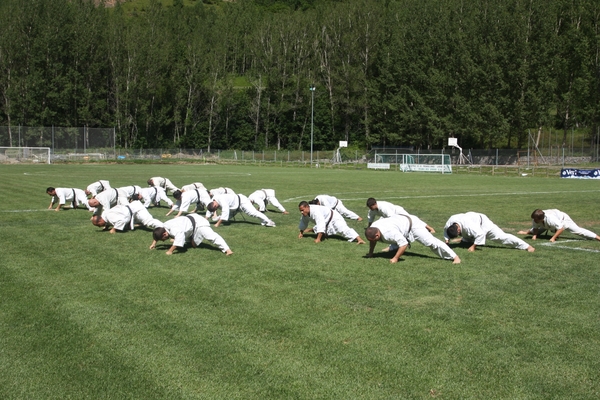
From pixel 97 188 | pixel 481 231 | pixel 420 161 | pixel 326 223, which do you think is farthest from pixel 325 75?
pixel 481 231

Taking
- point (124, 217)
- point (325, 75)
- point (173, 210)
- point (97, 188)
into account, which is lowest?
point (173, 210)

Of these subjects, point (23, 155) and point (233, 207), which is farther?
point (23, 155)

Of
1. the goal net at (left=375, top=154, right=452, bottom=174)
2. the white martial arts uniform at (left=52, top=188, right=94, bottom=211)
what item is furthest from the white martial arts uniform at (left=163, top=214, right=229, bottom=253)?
the goal net at (left=375, top=154, right=452, bottom=174)

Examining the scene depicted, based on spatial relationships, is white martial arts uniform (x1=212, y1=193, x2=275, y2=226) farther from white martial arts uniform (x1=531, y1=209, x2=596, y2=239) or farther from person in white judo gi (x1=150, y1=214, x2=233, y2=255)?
white martial arts uniform (x1=531, y1=209, x2=596, y2=239)

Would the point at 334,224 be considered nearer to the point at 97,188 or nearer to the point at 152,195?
the point at 152,195

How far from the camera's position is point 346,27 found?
8556 centimetres

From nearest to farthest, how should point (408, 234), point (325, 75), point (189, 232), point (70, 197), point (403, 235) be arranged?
point (403, 235) < point (408, 234) < point (189, 232) < point (70, 197) < point (325, 75)

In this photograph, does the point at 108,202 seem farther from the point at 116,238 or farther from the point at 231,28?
the point at 231,28

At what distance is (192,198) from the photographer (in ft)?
55.8

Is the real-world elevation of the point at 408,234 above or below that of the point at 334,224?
above

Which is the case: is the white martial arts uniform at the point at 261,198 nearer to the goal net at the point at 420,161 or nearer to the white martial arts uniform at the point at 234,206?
the white martial arts uniform at the point at 234,206

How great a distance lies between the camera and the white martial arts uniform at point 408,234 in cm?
1048

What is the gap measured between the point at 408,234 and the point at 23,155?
63922 millimetres

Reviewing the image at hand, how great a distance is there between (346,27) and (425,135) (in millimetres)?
22152
